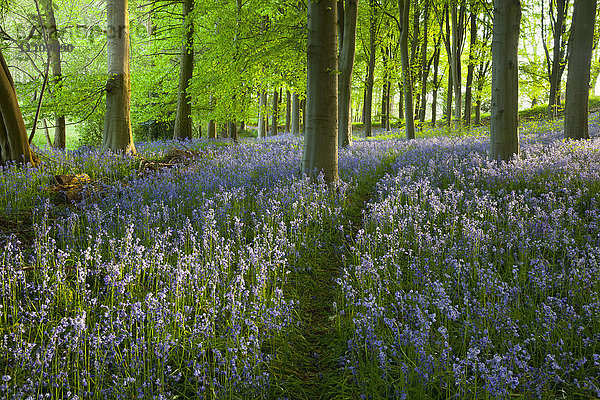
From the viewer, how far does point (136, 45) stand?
2347cm

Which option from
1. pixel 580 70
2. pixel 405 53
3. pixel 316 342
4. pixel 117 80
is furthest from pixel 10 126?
pixel 405 53

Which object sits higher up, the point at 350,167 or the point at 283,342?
the point at 350,167

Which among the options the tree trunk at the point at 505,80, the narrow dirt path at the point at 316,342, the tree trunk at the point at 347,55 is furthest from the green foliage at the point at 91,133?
the narrow dirt path at the point at 316,342

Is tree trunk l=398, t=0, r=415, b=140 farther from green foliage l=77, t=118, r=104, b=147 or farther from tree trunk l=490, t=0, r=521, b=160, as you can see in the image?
green foliage l=77, t=118, r=104, b=147

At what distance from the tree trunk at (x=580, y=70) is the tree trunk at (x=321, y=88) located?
7793 millimetres

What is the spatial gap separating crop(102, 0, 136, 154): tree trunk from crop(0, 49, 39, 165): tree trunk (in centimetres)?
200

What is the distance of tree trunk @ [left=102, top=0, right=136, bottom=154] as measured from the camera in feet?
29.0

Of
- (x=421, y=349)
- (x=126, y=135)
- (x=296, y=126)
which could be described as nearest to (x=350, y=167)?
(x=126, y=135)

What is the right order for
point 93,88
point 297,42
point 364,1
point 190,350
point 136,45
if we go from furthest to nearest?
point 136,45
point 364,1
point 297,42
point 93,88
point 190,350

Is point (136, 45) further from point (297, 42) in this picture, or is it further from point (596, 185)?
point (596, 185)

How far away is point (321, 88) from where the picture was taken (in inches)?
265

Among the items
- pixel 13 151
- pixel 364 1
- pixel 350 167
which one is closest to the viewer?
pixel 13 151

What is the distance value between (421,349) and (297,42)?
941 centimetres

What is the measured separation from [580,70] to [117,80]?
1240 cm
